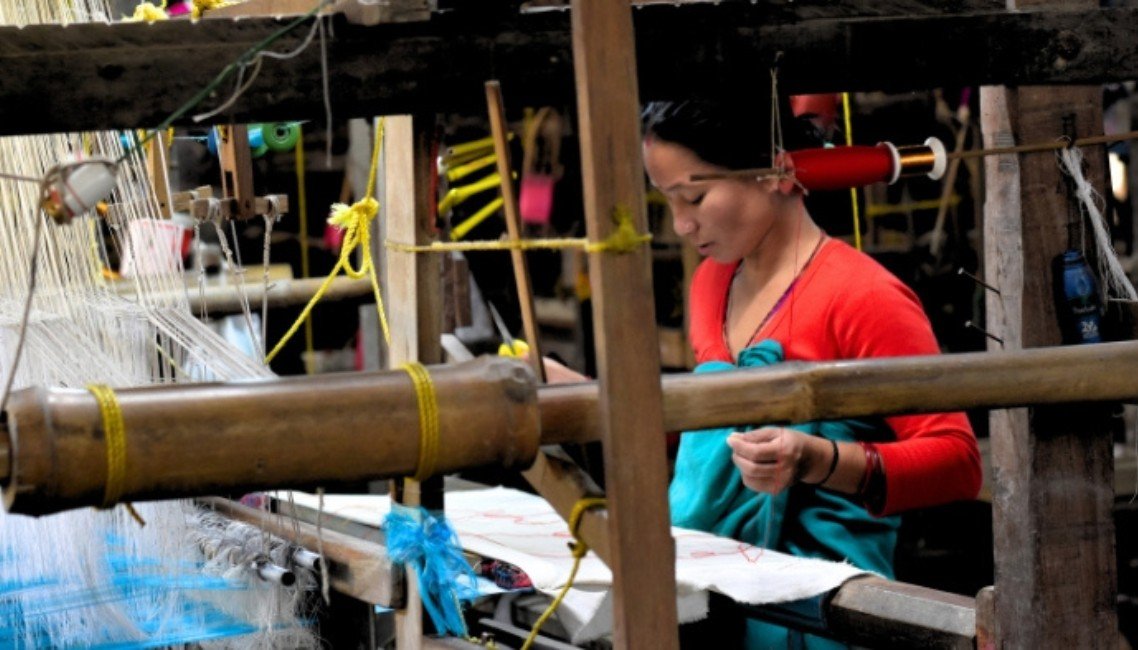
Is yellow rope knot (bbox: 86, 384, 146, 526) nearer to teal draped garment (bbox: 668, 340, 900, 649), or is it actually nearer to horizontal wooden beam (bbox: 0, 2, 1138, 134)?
horizontal wooden beam (bbox: 0, 2, 1138, 134)

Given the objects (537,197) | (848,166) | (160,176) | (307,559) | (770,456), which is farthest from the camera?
(537,197)

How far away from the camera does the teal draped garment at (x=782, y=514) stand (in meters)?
2.72

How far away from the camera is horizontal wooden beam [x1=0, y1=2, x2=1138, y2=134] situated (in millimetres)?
1680

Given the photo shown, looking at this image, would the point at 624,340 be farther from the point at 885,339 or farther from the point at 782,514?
the point at 782,514

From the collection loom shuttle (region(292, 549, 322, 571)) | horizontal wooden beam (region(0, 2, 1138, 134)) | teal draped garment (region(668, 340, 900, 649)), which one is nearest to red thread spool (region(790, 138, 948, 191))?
horizontal wooden beam (region(0, 2, 1138, 134))

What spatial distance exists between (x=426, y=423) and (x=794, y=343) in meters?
1.24

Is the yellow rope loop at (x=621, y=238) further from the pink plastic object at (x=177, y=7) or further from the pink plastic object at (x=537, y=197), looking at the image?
the pink plastic object at (x=537, y=197)

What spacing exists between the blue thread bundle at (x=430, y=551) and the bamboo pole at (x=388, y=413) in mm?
511

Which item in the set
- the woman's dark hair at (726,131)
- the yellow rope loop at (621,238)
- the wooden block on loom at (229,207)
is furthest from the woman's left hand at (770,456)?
the wooden block on loom at (229,207)

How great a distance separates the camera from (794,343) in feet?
9.09

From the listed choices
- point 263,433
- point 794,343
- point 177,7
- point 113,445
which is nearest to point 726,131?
point 794,343

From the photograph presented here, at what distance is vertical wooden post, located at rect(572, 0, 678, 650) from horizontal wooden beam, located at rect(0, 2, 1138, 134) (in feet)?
0.61

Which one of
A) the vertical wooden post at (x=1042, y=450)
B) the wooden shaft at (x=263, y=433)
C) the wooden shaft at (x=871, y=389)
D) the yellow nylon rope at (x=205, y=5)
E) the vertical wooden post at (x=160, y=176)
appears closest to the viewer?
the wooden shaft at (x=263, y=433)

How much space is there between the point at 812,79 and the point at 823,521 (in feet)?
3.43
